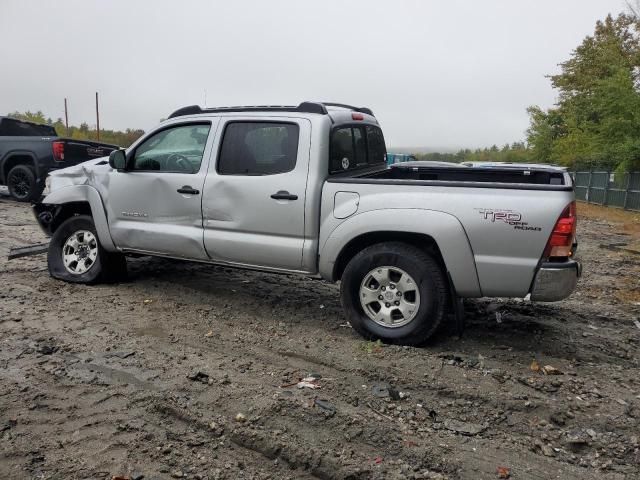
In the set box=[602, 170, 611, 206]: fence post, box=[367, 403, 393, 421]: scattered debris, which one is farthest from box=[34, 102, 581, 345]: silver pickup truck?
box=[602, 170, 611, 206]: fence post

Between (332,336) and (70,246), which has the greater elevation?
(70,246)

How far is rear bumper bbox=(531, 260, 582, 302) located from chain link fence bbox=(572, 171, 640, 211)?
2011 centimetres

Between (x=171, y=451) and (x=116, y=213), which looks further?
(x=116, y=213)

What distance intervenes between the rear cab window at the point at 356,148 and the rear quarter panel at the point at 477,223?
65cm

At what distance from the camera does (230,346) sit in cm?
463

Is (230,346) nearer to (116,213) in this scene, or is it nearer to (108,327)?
(108,327)

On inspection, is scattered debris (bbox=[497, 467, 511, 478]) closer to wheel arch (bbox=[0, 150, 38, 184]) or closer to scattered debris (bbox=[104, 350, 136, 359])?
scattered debris (bbox=[104, 350, 136, 359])

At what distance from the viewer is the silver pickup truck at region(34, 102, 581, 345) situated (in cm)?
421

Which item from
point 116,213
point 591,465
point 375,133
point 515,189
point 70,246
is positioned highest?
point 375,133

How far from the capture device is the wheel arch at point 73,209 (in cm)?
598

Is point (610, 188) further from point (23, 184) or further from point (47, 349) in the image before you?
point (47, 349)

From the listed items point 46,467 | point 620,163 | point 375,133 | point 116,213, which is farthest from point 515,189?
point 620,163

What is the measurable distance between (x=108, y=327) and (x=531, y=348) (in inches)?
144

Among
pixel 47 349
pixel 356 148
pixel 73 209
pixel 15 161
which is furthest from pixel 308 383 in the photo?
pixel 15 161
